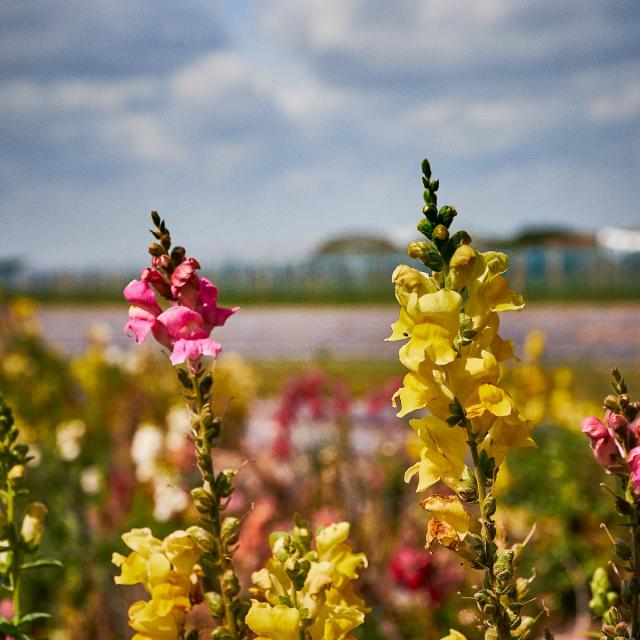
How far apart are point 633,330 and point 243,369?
13478 mm

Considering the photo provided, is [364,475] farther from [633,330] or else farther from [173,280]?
[633,330]

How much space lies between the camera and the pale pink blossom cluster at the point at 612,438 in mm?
926

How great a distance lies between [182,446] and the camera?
4395 mm

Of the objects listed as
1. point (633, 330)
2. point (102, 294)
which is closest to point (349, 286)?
point (102, 294)

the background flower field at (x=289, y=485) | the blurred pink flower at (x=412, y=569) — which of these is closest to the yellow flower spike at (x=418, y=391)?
the background flower field at (x=289, y=485)

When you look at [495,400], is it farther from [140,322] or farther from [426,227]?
[140,322]

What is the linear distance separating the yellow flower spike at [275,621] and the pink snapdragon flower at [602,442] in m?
0.38

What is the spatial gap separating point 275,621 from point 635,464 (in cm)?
42

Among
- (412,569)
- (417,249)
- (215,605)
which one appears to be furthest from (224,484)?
(412,569)

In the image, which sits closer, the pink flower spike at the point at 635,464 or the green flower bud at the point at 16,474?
the pink flower spike at the point at 635,464

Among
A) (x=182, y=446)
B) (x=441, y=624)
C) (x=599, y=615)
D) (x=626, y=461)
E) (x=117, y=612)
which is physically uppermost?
(x=626, y=461)

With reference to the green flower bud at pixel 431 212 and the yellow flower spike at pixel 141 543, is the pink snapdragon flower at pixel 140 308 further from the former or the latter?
the green flower bud at pixel 431 212

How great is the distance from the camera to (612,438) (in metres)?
0.95

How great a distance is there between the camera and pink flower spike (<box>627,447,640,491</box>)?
2.91 ft
